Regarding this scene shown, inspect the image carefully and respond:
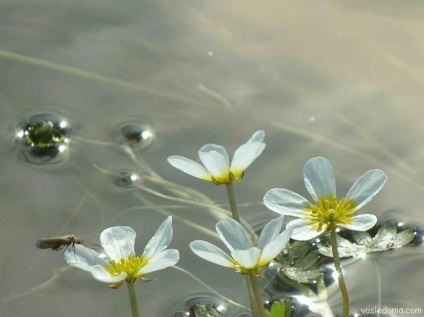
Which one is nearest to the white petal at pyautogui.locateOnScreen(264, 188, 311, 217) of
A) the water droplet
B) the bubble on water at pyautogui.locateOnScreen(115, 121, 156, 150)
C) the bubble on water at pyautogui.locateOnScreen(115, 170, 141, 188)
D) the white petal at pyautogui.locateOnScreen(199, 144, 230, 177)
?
the white petal at pyautogui.locateOnScreen(199, 144, 230, 177)

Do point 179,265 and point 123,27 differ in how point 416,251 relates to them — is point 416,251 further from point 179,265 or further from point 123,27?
point 123,27

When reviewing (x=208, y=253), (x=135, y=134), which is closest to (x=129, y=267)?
(x=208, y=253)

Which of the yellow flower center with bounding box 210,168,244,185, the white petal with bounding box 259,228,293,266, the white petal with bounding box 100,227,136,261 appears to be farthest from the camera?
the yellow flower center with bounding box 210,168,244,185

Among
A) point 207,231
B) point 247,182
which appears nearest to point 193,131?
point 247,182

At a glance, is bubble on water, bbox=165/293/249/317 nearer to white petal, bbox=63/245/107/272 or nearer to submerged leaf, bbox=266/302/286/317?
submerged leaf, bbox=266/302/286/317

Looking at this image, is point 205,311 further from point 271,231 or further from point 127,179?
point 127,179

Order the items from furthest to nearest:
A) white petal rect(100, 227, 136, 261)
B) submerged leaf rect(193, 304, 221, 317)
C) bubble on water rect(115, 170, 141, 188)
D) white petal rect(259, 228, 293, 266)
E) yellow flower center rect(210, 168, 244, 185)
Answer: bubble on water rect(115, 170, 141, 188), submerged leaf rect(193, 304, 221, 317), yellow flower center rect(210, 168, 244, 185), white petal rect(100, 227, 136, 261), white petal rect(259, 228, 293, 266)

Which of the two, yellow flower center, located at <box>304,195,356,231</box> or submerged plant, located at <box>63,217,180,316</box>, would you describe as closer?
submerged plant, located at <box>63,217,180,316</box>
